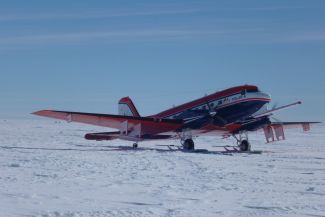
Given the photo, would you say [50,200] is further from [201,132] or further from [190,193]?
[201,132]

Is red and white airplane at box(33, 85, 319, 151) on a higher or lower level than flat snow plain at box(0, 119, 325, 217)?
higher

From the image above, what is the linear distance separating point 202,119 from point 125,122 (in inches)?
183

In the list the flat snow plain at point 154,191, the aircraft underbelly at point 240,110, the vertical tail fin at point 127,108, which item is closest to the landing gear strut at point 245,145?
the aircraft underbelly at point 240,110

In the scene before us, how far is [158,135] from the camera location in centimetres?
3117

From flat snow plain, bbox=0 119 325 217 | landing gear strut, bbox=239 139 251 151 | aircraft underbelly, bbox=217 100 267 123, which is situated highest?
aircraft underbelly, bbox=217 100 267 123

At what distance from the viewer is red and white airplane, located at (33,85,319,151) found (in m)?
28.1

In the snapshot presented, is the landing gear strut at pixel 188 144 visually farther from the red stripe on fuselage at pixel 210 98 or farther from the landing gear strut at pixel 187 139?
the red stripe on fuselage at pixel 210 98

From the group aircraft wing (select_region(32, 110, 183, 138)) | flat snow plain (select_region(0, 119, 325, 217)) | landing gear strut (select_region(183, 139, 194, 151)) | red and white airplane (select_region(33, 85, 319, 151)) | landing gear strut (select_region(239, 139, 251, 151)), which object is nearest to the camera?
flat snow plain (select_region(0, 119, 325, 217))

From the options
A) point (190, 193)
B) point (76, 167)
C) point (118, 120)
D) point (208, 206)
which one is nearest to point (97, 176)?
point (76, 167)

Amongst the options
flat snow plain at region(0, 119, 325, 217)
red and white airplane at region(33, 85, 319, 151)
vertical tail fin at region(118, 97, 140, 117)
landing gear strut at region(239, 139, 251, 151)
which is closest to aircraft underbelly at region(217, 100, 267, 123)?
red and white airplane at region(33, 85, 319, 151)

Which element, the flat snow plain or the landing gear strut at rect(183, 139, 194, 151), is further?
the landing gear strut at rect(183, 139, 194, 151)

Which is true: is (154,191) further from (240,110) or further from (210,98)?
(210,98)

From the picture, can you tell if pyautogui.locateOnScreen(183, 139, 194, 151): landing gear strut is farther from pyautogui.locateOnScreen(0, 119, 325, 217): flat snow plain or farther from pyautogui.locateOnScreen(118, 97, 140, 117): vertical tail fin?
pyautogui.locateOnScreen(0, 119, 325, 217): flat snow plain

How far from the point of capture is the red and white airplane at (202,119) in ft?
92.2
